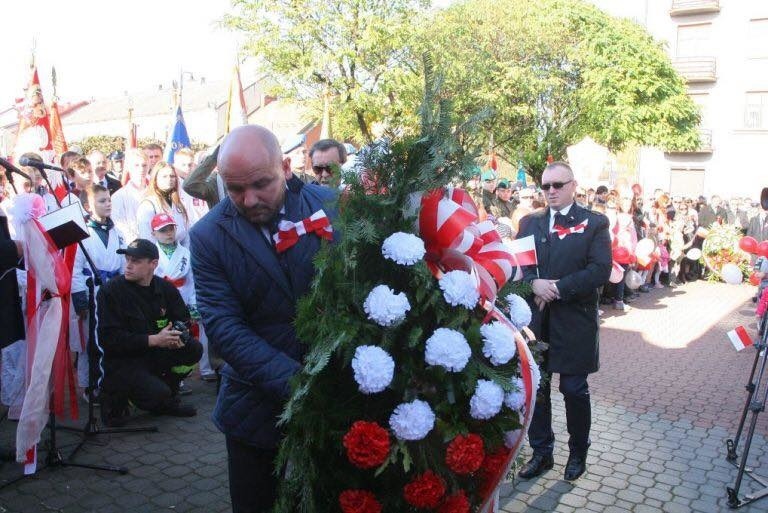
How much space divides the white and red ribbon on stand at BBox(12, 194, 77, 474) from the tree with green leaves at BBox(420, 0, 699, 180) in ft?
81.7

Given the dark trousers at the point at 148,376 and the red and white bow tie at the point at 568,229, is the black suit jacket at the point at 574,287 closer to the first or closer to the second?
the red and white bow tie at the point at 568,229

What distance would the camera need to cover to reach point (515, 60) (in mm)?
28984

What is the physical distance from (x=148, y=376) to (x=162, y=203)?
6.33 ft

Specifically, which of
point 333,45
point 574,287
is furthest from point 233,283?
point 333,45

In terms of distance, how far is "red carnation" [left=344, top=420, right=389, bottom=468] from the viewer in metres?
2.04

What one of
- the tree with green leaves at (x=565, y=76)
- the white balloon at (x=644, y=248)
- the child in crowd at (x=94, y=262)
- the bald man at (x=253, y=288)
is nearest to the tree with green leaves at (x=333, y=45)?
the tree with green leaves at (x=565, y=76)

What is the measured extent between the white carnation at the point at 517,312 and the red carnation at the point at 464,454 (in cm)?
53

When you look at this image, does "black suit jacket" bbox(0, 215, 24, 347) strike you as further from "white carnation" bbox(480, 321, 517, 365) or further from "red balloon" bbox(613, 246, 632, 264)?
"red balloon" bbox(613, 246, 632, 264)

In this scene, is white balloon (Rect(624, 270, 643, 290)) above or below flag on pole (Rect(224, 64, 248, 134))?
below

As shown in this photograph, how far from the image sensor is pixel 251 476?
2598 mm

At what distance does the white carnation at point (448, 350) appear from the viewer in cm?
208

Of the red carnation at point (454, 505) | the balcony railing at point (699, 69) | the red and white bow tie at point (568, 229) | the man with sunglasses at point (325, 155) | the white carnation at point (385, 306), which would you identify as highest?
the balcony railing at point (699, 69)

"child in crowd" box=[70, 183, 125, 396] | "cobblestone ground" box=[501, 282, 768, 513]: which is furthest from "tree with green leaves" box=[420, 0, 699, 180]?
"child in crowd" box=[70, 183, 125, 396]

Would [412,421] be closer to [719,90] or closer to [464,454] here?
[464,454]
